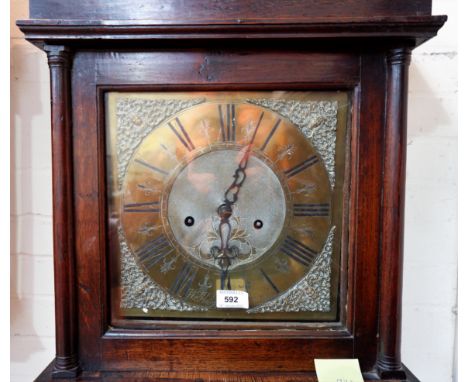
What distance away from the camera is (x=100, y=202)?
0.81 metres

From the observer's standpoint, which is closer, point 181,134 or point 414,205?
point 181,134

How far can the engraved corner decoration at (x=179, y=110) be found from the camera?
82 centimetres

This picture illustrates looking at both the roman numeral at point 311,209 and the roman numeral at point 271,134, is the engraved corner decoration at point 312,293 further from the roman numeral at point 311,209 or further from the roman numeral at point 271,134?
the roman numeral at point 271,134

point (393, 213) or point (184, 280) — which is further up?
point (393, 213)

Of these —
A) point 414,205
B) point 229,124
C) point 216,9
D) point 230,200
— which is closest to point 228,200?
point 230,200

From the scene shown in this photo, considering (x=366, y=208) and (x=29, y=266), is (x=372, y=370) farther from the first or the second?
(x=29, y=266)

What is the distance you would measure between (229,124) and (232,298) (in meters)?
0.38

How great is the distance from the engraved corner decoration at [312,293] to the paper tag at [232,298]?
2cm

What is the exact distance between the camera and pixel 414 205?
3.52 feet

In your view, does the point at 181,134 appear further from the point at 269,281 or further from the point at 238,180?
the point at 269,281

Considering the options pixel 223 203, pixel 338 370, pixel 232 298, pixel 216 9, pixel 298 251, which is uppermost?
pixel 216 9

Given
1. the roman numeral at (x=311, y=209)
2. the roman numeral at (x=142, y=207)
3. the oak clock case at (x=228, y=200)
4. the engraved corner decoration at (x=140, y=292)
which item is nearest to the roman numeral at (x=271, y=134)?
the oak clock case at (x=228, y=200)

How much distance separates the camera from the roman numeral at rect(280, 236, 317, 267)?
83 centimetres
